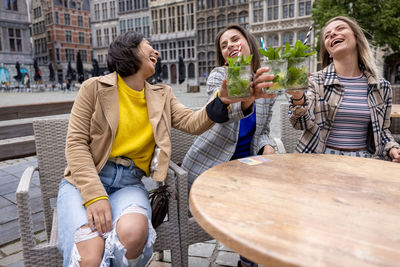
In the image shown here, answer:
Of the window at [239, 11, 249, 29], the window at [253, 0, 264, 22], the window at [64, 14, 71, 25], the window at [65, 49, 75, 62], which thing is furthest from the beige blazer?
the window at [64, 14, 71, 25]

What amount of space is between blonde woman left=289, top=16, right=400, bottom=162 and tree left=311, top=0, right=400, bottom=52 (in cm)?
1120

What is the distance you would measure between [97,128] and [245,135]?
2.73 ft

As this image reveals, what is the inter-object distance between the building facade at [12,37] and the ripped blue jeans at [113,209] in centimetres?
2976

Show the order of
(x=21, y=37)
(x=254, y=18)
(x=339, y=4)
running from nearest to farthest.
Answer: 1. (x=339, y=4)
2. (x=21, y=37)
3. (x=254, y=18)

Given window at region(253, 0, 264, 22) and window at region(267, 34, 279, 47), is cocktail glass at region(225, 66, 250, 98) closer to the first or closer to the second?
window at region(267, 34, 279, 47)

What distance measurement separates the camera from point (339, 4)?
12422 millimetres

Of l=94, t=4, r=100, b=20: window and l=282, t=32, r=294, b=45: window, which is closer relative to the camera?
l=282, t=32, r=294, b=45: window

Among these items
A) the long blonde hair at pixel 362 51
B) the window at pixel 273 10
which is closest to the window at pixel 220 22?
the window at pixel 273 10

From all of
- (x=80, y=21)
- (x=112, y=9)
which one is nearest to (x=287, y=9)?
(x=112, y=9)

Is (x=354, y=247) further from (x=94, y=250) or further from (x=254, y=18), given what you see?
(x=254, y=18)

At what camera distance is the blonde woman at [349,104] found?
71.8 inches

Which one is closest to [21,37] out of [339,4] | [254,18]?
[254,18]

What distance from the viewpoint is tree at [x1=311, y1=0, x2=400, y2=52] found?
1145cm

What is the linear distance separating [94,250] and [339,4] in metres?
14.0
